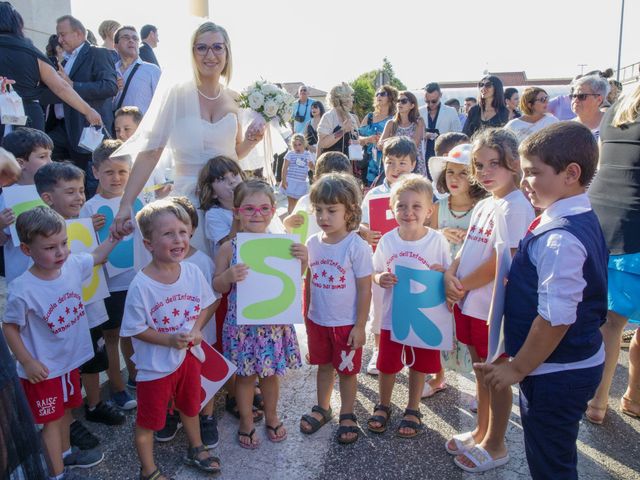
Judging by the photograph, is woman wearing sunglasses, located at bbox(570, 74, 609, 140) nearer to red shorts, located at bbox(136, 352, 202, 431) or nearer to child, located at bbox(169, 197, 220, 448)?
child, located at bbox(169, 197, 220, 448)

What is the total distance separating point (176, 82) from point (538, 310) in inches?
99.2

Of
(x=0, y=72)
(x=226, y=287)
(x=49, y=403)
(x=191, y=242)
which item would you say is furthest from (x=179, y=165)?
(x=0, y=72)

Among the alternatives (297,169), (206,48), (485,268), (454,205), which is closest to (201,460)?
(485,268)

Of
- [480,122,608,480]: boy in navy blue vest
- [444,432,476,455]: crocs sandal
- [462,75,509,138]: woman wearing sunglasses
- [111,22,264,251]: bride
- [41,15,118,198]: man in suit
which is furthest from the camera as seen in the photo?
[462,75,509,138]: woman wearing sunglasses

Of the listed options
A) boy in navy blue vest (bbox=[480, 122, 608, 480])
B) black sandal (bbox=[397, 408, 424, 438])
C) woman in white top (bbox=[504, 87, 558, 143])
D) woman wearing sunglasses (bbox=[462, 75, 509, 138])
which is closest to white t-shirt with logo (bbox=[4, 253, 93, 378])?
black sandal (bbox=[397, 408, 424, 438])

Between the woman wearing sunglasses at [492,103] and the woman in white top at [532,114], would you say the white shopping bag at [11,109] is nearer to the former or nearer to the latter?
the woman in white top at [532,114]

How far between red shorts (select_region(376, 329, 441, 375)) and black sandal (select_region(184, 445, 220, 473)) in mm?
1091

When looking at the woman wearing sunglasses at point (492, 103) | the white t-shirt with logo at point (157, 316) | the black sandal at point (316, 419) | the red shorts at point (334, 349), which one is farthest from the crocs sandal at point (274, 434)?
the woman wearing sunglasses at point (492, 103)

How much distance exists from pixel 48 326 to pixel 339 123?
529 centimetres

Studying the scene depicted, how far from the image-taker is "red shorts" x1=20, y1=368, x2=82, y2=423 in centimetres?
242

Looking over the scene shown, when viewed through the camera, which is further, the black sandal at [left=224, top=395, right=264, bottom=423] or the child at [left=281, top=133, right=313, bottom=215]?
the child at [left=281, top=133, right=313, bottom=215]

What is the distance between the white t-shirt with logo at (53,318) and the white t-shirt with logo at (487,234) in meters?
2.07

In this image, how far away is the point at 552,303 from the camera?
1.90 metres

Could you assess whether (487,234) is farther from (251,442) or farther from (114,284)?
(114,284)
